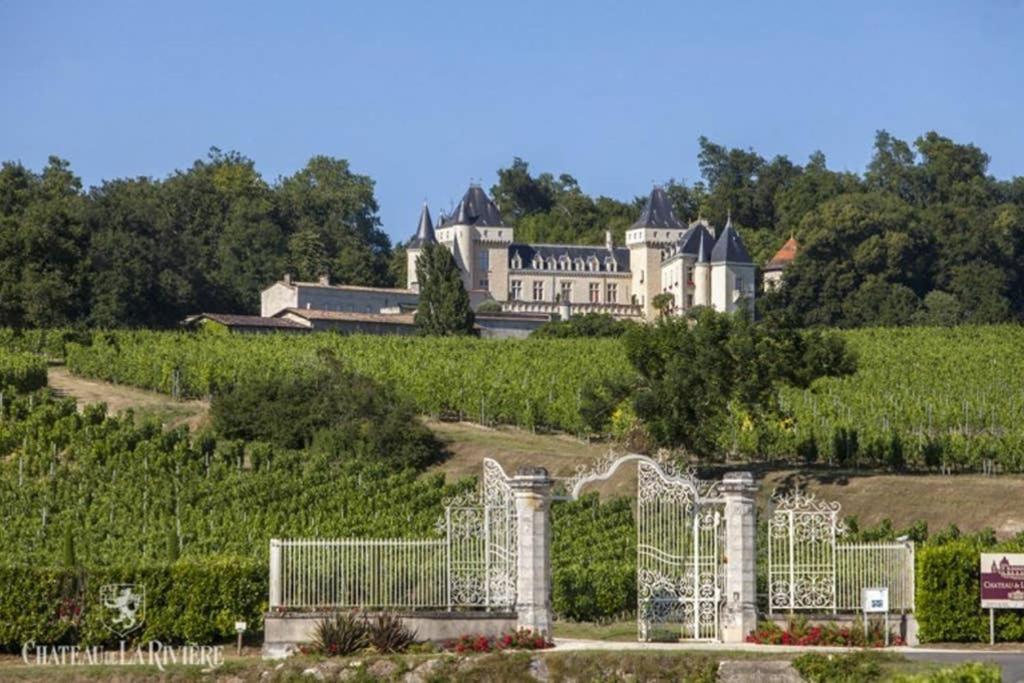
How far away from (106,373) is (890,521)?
32.5 meters

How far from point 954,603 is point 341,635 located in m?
7.71

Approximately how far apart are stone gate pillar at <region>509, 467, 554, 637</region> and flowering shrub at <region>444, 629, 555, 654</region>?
1.49 ft

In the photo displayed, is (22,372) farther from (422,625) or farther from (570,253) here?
(570,253)

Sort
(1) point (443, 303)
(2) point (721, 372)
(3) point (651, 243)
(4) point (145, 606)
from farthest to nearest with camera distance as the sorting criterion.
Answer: (3) point (651, 243) → (1) point (443, 303) → (2) point (721, 372) → (4) point (145, 606)

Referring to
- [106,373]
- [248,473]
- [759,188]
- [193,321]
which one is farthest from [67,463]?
[759,188]

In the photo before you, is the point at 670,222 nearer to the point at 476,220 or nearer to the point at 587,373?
the point at 476,220

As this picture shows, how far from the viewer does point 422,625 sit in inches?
1088

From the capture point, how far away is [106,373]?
69000 mm

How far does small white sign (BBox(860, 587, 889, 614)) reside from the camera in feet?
90.7

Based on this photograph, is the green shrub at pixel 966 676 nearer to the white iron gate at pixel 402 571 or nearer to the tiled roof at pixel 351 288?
the white iron gate at pixel 402 571

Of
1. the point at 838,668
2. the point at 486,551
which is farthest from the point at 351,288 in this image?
the point at 838,668

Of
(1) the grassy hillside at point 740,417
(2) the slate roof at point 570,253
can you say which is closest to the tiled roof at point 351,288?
(2) the slate roof at point 570,253

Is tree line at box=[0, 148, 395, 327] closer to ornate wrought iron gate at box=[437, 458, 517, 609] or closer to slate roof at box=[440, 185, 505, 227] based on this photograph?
slate roof at box=[440, 185, 505, 227]

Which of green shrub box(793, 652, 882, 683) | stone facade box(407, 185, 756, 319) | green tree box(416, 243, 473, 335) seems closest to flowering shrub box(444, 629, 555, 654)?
green shrub box(793, 652, 882, 683)
